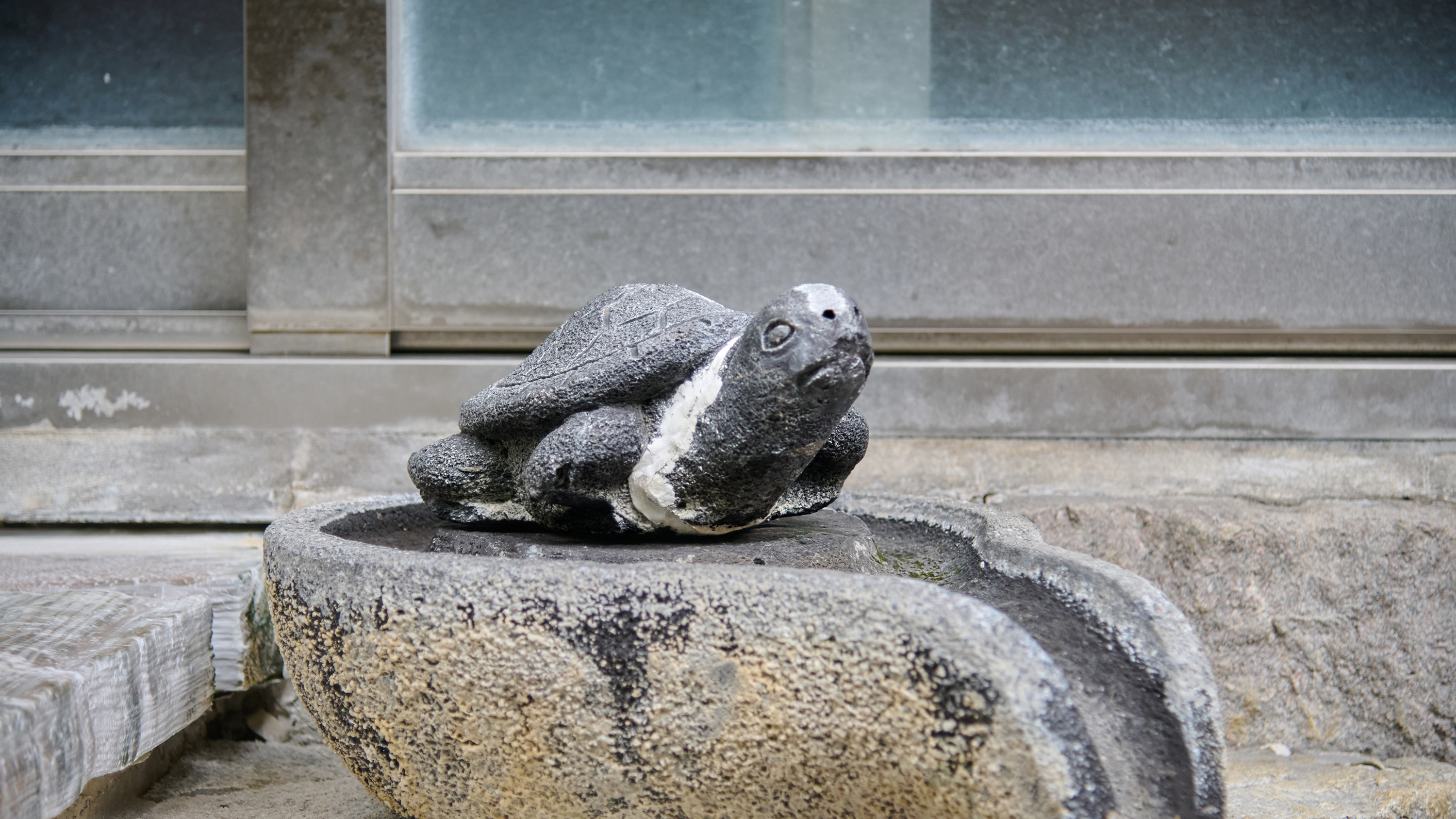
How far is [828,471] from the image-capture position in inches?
54.5

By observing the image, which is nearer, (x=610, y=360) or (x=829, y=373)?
(x=829, y=373)

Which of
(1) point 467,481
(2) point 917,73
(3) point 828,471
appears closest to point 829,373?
(3) point 828,471

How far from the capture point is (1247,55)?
218cm

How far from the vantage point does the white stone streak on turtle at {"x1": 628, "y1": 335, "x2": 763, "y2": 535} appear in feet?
3.85

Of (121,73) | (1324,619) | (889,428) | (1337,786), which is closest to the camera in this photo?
(1337,786)

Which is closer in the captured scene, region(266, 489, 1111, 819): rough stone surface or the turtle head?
region(266, 489, 1111, 819): rough stone surface

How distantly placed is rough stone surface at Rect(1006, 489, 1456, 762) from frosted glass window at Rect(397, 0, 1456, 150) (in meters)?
0.91

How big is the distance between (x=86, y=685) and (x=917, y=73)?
6.33 ft

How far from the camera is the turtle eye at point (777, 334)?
1.08 meters

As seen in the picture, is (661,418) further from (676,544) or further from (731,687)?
(731,687)

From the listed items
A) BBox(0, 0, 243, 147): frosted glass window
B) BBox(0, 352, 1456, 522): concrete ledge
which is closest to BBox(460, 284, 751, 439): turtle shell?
BBox(0, 352, 1456, 522): concrete ledge

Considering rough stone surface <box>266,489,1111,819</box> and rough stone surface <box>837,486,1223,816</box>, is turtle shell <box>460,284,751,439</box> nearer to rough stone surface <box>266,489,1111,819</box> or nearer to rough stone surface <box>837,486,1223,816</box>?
rough stone surface <box>266,489,1111,819</box>

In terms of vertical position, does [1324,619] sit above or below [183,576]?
below

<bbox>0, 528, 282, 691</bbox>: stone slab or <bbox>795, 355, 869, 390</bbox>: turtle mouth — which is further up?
<bbox>795, 355, 869, 390</bbox>: turtle mouth
